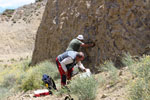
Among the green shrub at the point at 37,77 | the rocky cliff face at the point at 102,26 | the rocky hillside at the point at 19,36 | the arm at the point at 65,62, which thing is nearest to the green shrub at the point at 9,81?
the rocky cliff face at the point at 102,26

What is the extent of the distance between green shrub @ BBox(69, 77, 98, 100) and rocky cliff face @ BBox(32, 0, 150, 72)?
1756mm

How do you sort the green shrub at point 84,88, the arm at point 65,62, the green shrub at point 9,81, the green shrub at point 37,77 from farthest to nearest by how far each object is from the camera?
the green shrub at point 9,81
the green shrub at point 37,77
the arm at point 65,62
the green shrub at point 84,88

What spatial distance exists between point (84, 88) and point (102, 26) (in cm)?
272

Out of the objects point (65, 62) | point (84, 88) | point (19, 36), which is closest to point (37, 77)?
point (65, 62)

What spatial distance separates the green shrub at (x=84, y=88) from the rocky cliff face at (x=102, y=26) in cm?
176

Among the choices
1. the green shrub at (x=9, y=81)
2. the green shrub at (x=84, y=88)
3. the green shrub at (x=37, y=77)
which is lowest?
the green shrub at (x=9, y=81)

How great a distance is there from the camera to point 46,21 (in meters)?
10.3

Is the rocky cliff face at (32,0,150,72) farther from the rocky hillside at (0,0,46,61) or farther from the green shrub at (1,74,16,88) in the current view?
the rocky hillside at (0,0,46,61)

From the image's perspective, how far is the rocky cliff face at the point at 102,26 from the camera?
5.58m

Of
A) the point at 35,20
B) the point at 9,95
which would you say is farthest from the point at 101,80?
the point at 35,20

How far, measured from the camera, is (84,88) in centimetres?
433

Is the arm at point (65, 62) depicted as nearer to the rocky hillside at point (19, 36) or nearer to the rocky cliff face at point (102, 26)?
the rocky cliff face at point (102, 26)

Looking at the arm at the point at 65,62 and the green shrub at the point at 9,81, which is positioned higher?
the arm at the point at 65,62

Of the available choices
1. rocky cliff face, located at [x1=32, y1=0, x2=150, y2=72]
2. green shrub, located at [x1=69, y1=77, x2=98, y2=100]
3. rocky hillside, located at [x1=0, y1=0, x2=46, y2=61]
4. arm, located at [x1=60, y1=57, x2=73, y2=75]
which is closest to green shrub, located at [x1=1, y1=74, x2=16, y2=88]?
rocky cliff face, located at [x1=32, y1=0, x2=150, y2=72]
